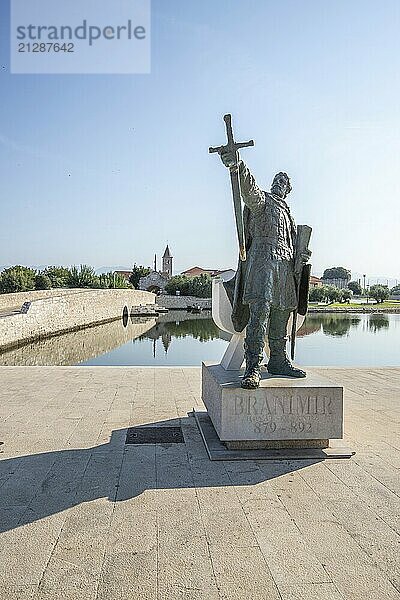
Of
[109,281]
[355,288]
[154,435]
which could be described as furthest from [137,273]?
[154,435]

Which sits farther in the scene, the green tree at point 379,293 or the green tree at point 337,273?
the green tree at point 337,273

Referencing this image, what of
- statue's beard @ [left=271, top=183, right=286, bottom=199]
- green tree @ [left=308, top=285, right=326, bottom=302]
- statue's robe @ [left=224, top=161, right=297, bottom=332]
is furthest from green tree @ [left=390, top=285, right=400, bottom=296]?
statue's robe @ [left=224, top=161, right=297, bottom=332]

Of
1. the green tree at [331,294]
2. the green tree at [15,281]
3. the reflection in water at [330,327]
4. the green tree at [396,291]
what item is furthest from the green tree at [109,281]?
the green tree at [396,291]

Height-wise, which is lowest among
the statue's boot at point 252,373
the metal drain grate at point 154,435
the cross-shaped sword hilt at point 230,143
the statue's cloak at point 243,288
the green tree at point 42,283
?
the metal drain grate at point 154,435

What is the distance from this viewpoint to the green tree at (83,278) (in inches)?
2500

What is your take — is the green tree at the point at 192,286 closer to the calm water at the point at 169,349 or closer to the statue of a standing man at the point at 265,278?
the calm water at the point at 169,349

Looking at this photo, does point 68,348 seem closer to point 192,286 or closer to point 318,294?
point 192,286

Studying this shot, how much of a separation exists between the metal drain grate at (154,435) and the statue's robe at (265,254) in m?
1.31

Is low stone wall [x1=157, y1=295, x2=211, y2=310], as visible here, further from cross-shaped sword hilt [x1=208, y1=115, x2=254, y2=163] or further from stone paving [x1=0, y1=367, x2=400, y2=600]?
cross-shaped sword hilt [x1=208, y1=115, x2=254, y2=163]

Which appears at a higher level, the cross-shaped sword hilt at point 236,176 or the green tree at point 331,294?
the cross-shaped sword hilt at point 236,176

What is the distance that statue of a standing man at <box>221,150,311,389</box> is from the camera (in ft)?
16.6

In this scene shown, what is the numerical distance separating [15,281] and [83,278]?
41.3 ft

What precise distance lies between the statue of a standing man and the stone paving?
101cm

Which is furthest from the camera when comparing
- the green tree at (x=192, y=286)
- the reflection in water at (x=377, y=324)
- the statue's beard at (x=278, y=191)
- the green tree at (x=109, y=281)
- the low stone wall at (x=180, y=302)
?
the green tree at (x=109, y=281)
